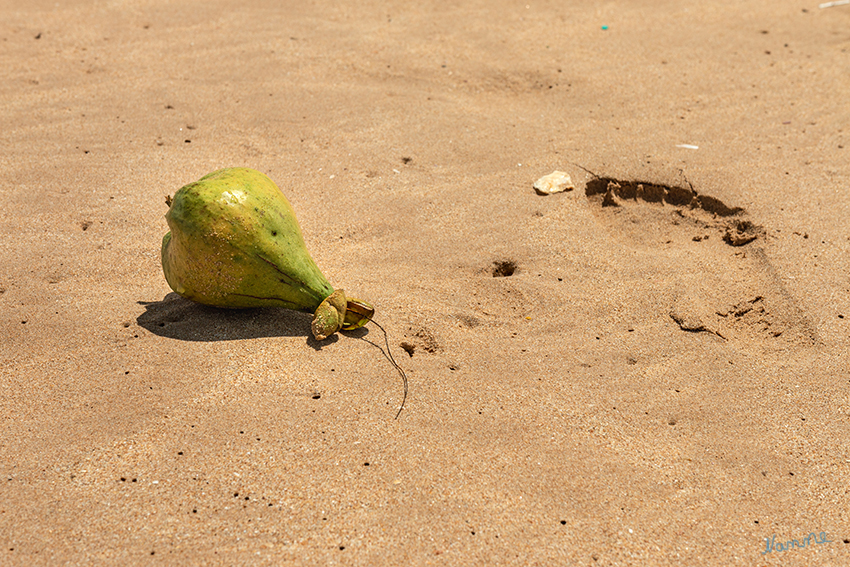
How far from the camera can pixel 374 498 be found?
2406 mm

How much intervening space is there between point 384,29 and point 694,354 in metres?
3.87

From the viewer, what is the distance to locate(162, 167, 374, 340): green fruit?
276 centimetres

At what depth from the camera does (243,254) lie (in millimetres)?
2809

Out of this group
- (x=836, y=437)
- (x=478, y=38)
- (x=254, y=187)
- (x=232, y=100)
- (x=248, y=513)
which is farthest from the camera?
(x=478, y=38)

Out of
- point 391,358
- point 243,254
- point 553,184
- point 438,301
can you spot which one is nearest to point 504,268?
point 438,301

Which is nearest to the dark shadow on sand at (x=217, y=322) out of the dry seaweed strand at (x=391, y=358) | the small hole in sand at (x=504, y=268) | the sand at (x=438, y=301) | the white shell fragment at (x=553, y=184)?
the sand at (x=438, y=301)

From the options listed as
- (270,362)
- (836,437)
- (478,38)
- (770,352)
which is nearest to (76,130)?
(270,362)

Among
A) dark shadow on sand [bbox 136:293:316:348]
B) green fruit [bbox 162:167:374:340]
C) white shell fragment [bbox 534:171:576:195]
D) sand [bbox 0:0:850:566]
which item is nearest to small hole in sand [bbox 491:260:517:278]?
sand [bbox 0:0:850:566]

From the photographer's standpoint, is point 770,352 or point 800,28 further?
point 800,28

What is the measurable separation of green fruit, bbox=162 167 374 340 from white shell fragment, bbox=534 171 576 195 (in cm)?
157

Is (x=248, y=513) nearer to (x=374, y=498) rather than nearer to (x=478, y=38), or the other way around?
(x=374, y=498)

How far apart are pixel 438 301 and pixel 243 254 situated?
939 mm

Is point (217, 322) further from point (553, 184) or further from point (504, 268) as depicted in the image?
point (553, 184)

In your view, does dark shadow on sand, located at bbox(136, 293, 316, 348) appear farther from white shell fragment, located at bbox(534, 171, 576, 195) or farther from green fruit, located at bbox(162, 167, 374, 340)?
white shell fragment, located at bbox(534, 171, 576, 195)
